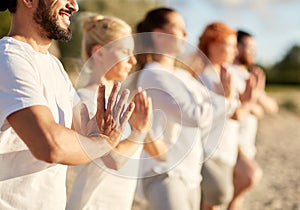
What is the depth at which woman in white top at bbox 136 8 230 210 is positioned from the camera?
4.35 meters

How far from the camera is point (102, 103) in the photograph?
8.89ft

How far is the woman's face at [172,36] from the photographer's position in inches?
185

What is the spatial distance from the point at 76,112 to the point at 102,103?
1.22 feet

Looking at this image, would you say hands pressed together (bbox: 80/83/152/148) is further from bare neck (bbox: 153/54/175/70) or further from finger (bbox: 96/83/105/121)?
bare neck (bbox: 153/54/175/70)

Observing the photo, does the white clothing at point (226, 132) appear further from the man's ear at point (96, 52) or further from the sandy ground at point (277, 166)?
the sandy ground at point (277, 166)

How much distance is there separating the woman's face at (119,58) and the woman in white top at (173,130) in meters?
0.28

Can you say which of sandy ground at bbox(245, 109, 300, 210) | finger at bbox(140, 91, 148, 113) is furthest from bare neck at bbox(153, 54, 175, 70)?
sandy ground at bbox(245, 109, 300, 210)

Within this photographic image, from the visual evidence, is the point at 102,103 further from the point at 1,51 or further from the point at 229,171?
the point at 229,171

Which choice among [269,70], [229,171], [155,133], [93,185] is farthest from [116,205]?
[269,70]

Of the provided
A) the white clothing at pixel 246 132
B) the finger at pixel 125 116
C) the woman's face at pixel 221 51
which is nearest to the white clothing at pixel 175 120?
A: the woman's face at pixel 221 51

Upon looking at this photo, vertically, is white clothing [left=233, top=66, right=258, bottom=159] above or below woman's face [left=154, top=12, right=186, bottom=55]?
below

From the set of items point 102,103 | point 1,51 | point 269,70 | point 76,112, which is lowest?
point 269,70

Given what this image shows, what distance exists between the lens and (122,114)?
272 centimetres

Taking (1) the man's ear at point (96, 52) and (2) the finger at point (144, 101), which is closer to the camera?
Result: (2) the finger at point (144, 101)
